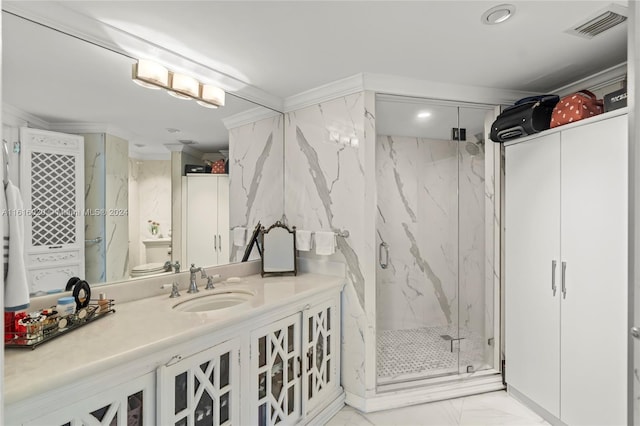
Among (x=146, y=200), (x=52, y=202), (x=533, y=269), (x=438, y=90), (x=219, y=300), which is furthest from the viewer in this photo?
(x=438, y=90)

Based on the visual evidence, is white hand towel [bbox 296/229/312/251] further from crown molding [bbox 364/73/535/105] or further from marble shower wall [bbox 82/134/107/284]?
marble shower wall [bbox 82/134/107/284]

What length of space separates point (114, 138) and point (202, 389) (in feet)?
4.57

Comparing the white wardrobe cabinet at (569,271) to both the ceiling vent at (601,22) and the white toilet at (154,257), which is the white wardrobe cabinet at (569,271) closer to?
the ceiling vent at (601,22)

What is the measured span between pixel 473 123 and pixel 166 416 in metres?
2.78

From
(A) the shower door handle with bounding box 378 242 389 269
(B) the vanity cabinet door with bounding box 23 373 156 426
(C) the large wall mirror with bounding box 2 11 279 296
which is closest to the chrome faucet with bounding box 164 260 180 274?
(C) the large wall mirror with bounding box 2 11 279 296

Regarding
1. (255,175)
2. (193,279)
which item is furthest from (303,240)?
(193,279)

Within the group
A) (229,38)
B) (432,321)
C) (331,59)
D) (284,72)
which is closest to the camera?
(229,38)

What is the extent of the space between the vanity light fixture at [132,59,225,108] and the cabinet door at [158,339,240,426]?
1.50 metres

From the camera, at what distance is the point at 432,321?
3080mm

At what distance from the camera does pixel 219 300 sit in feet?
6.70

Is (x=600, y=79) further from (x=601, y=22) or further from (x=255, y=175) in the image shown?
(x=255, y=175)

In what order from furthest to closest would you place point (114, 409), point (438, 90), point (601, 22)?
point (438, 90) < point (601, 22) < point (114, 409)

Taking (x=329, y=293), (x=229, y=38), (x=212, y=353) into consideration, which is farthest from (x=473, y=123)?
(x=212, y=353)

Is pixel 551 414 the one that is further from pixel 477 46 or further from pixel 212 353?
pixel 477 46
